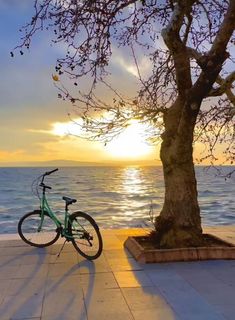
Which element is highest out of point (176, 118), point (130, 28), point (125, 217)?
point (130, 28)

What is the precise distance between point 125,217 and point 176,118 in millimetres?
15817

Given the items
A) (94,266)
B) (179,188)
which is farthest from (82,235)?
(179,188)

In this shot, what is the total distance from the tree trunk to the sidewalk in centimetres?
61

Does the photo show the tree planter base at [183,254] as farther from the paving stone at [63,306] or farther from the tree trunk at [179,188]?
the paving stone at [63,306]

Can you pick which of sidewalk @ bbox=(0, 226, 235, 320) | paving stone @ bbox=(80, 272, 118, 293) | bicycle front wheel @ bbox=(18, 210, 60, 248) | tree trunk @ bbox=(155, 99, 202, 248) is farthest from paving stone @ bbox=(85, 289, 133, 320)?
bicycle front wheel @ bbox=(18, 210, 60, 248)

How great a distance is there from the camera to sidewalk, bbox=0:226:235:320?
14.8 feet

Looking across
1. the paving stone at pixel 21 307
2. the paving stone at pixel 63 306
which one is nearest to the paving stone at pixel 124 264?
the paving stone at pixel 63 306

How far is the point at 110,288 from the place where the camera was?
209 inches

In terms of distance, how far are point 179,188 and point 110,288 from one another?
229 cm

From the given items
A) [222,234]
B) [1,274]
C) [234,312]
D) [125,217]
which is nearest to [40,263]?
[1,274]

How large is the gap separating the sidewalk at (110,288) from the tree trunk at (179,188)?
609mm

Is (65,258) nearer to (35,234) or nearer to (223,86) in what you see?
(35,234)

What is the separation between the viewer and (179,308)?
15.0 feet

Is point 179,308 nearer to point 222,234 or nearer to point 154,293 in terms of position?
point 154,293
